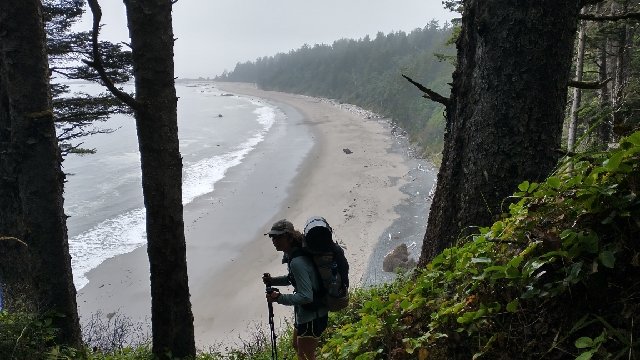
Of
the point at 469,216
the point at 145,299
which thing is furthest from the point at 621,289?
the point at 145,299

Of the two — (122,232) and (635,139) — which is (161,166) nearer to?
(635,139)

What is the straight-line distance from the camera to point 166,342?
5.03 m

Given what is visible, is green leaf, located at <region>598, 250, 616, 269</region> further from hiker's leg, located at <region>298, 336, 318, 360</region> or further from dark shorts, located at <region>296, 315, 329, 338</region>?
hiker's leg, located at <region>298, 336, 318, 360</region>

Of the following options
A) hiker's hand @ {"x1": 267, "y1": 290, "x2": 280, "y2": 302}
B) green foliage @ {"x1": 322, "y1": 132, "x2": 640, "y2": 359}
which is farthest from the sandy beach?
green foliage @ {"x1": 322, "y1": 132, "x2": 640, "y2": 359}

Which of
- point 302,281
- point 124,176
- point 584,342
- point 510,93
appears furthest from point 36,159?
point 124,176

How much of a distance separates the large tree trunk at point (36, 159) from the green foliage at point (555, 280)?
3699mm

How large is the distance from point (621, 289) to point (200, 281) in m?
15.9

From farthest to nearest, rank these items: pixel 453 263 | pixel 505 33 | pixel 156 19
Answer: pixel 156 19 < pixel 505 33 < pixel 453 263

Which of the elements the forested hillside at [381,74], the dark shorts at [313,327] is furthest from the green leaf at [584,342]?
the forested hillside at [381,74]

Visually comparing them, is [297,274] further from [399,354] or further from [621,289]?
[621,289]

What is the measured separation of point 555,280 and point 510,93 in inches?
66.1

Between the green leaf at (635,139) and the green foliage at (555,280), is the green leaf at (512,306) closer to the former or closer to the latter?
the green foliage at (555,280)

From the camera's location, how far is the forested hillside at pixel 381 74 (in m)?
53.7

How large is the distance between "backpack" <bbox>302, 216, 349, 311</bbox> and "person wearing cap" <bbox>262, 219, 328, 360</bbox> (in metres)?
0.07
